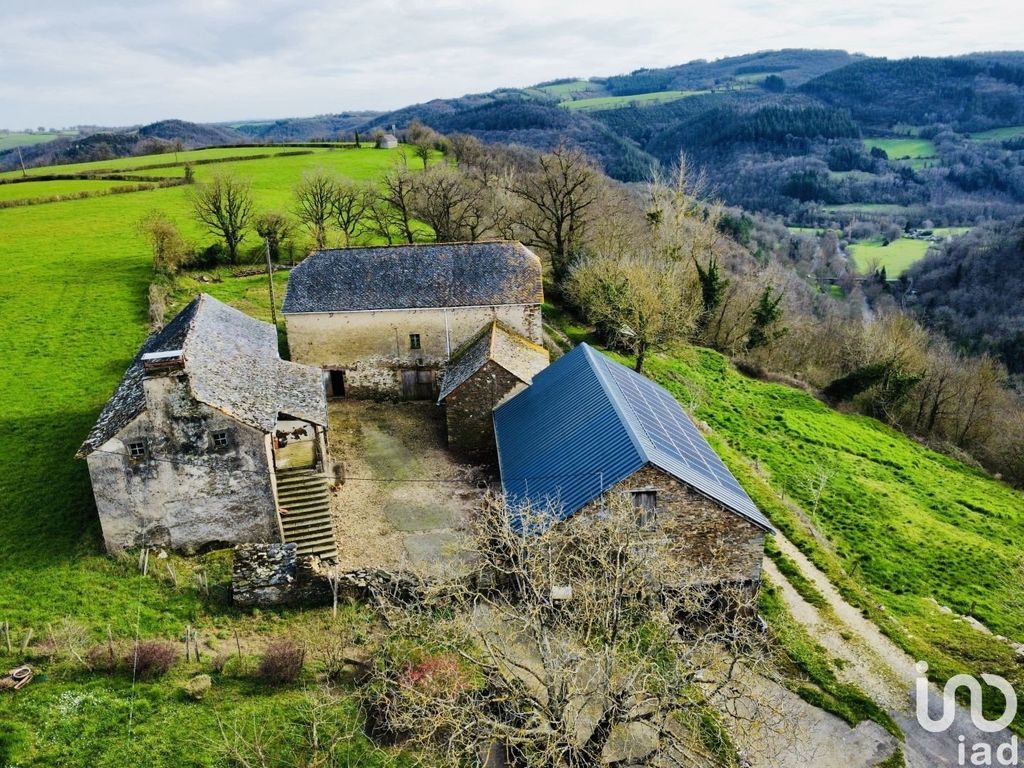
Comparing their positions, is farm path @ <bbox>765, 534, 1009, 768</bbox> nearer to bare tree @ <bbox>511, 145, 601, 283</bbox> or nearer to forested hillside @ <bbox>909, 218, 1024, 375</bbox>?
bare tree @ <bbox>511, 145, 601, 283</bbox>

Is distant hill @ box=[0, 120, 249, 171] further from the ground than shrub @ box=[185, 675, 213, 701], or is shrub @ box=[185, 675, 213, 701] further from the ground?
distant hill @ box=[0, 120, 249, 171]

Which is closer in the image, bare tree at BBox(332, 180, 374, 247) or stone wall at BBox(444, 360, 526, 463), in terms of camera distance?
stone wall at BBox(444, 360, 526, 463)

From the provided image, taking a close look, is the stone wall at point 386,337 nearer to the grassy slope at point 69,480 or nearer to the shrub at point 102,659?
the grassy slope at point 69,480

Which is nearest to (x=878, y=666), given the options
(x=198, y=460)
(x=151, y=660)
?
(x=151, y=660)

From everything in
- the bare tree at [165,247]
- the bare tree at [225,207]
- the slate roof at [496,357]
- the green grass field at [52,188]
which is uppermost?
the green grass field at [52,188]

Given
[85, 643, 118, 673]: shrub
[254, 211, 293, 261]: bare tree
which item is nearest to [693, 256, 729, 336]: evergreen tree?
[254, 211, 293, 261]: bare tree

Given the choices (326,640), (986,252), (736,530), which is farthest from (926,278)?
(326,640)

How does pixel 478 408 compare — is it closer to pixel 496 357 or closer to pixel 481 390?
pixel 481 390

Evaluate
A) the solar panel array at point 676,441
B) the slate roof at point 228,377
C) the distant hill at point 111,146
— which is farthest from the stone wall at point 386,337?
the distant hill at point 111,146
